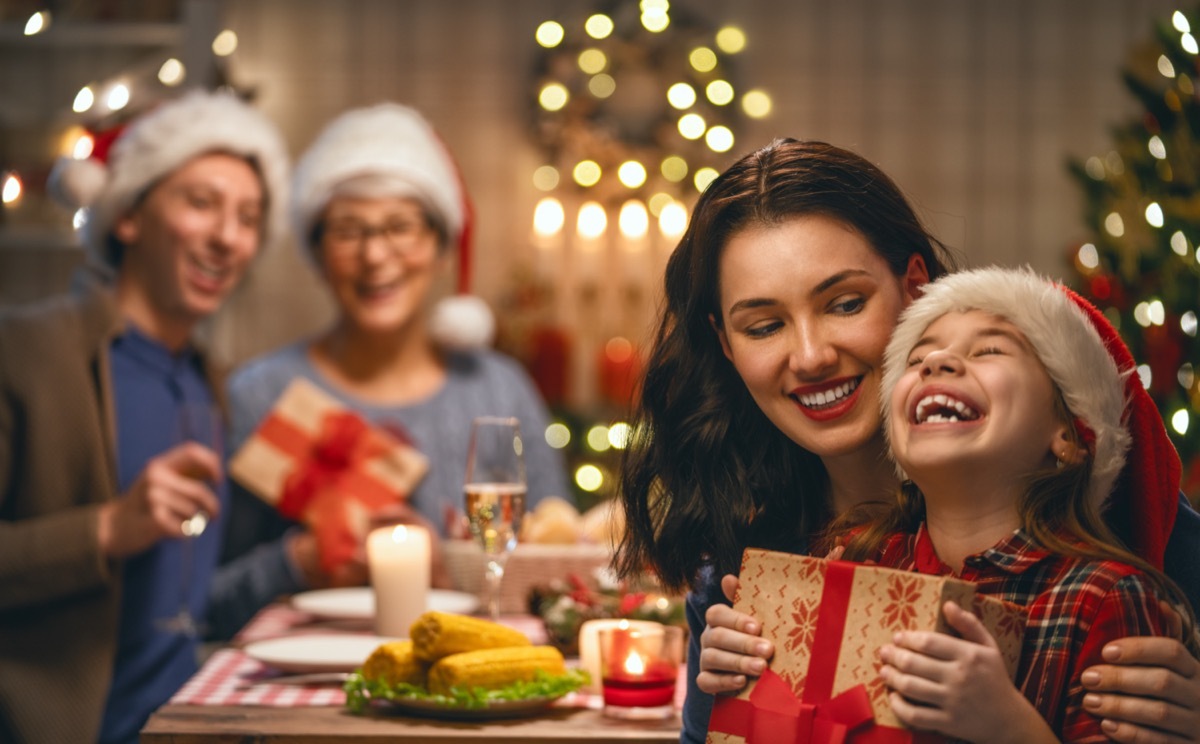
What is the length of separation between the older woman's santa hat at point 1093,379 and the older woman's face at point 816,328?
2.6 inches

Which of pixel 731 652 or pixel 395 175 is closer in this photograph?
pixel 731 652

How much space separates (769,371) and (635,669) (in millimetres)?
425

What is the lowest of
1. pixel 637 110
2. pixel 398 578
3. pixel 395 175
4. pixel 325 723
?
pixel 325 723

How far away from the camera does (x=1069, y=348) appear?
4.03ft

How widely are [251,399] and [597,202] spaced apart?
248 centimetres

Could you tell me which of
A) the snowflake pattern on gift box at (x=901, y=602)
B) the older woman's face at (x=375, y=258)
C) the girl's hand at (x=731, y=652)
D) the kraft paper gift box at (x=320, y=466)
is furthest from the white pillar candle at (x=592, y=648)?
the older woman's face at (x=375, y=258)

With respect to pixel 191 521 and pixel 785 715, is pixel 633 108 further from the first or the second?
pixel 785 715

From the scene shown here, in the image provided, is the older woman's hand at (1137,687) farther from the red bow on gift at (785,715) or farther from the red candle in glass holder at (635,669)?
the red candle in glass holder at (635,669)

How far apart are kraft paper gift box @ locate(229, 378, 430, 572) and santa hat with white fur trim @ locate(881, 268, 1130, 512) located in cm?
171

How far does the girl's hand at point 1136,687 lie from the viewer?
1.11m

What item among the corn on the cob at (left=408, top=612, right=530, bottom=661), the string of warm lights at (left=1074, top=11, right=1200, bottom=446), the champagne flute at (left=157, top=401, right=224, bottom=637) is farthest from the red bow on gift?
the string of warm lights at (left=1074, top=11, right=1200, bottom=446)

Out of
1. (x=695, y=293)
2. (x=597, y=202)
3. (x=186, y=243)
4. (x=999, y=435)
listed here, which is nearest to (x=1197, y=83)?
(x=695, y=293)

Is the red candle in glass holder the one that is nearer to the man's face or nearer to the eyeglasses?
the man's face

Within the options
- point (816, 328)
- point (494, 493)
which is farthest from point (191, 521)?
point (816, 328)
